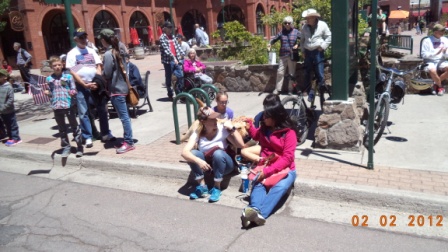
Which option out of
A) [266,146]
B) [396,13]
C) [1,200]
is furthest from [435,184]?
[396,13]

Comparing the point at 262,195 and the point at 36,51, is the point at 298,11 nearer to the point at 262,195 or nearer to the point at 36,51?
the point at 262,195

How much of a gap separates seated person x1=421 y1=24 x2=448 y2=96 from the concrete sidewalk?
0.39 meters

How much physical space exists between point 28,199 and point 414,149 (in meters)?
5.32

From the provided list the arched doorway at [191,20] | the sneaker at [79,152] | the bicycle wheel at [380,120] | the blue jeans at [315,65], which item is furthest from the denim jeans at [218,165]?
the arched doorway at [191,20]

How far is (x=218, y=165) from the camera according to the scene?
175 inches

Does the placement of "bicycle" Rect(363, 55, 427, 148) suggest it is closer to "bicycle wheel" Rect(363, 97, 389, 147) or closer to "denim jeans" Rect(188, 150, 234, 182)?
"bicycle wheel" Rect(363, 97, 389, 147)

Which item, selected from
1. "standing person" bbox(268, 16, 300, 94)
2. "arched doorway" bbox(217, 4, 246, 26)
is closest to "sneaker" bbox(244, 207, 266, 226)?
"standing person" bbox(268, 16, 300, 94)

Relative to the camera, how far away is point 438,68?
27.5ft

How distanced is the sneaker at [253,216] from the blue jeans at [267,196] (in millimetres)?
97

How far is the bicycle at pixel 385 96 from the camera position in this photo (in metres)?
5.49

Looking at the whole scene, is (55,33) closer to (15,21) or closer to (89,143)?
(15,21)

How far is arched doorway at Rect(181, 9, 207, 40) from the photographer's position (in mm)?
35062

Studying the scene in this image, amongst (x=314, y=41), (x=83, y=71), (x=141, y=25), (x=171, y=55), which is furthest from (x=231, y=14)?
(x=83, y=71)

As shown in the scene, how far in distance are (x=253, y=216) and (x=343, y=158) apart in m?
1.96
